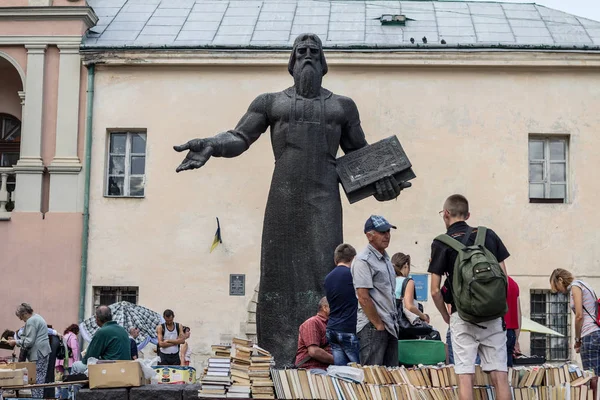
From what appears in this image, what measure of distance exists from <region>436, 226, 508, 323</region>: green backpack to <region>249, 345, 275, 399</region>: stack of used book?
143 cm

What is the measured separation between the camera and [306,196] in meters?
8.54

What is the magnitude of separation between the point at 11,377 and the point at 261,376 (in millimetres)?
4823

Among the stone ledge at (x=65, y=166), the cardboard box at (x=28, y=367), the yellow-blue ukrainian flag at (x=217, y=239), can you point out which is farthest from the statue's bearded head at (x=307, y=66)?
the stone ledge at (x=65, y=166)

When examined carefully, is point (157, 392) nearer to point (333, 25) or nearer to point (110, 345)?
point (110, 345)

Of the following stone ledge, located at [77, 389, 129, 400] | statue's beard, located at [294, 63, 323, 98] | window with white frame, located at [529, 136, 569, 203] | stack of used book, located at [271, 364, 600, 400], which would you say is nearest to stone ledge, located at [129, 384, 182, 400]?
stone ledge, located at [77, 389, 129, 400]

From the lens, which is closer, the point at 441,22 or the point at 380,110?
the point at 380,110

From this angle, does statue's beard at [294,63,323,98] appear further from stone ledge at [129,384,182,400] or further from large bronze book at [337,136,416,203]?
stone ledge at [129,384,182,400]

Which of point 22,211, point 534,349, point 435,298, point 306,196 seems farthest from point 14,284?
point 435,298

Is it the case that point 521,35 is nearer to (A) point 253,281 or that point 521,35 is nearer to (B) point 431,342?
(A) point 253,281

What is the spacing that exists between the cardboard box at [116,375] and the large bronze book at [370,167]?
2257 mm

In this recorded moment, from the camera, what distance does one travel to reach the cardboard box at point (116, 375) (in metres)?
8.02

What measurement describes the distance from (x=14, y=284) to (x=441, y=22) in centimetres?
1152

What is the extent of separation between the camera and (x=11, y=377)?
1116 cm

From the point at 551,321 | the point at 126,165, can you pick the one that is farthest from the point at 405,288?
the point at 126,165
